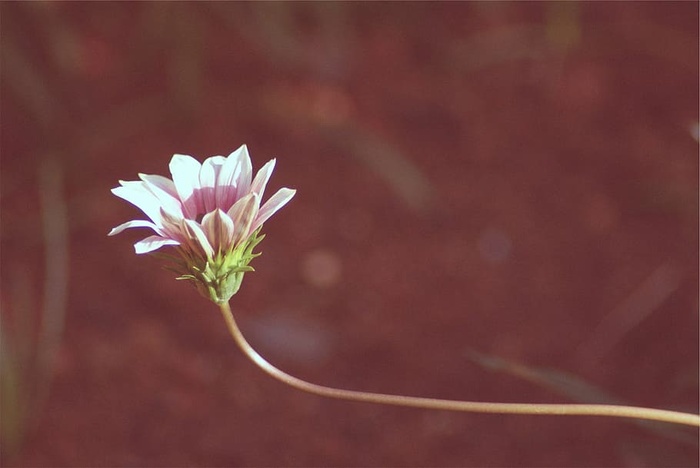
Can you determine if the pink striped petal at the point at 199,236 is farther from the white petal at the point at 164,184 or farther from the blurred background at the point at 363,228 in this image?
the blurred background at the point at 363,228

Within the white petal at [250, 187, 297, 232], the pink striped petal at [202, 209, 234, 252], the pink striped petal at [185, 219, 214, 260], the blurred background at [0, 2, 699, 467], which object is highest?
the blurred background at [0, 2, 699, 467]

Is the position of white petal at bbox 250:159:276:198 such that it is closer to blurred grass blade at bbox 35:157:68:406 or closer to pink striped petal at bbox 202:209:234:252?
pink striped petal at bbox 202:209:234:252

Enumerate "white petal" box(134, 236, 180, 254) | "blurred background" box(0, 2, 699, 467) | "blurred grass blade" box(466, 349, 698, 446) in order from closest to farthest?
"white petal" box(134, 236, 180, 254) < "blurred grass blade" box(466, 349, 698, 446) < "blurred background" box(0, 2, 699, 467)

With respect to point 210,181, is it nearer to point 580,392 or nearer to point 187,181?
point 187,181

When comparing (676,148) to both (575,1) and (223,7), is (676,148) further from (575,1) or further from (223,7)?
(223,7)

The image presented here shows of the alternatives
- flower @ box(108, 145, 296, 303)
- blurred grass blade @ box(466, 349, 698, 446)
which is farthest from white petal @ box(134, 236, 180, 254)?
blurred grass blade @ box(466, 349, 698, 446)

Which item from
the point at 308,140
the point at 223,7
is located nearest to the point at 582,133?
the point at 308,140
